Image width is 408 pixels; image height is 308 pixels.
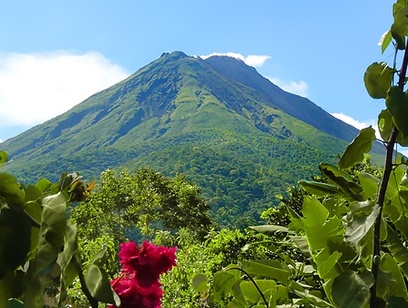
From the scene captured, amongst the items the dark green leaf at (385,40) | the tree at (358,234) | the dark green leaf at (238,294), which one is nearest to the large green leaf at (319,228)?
the tree at (358,234)

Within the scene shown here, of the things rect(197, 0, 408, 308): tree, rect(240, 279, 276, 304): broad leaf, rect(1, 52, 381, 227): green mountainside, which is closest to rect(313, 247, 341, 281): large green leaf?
rect(197, 0, 408, 308): tree

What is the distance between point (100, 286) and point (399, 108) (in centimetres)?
30

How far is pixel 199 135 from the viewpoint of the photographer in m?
84.6

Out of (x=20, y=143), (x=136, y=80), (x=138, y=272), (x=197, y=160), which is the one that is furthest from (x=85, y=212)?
(x=136, y=80)

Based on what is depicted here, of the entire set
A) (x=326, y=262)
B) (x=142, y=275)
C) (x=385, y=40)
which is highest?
(x=385, y=40)

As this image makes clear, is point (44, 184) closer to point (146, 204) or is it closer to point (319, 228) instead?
point (319, 228)

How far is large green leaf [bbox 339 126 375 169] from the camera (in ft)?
1.98

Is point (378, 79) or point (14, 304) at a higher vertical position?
point (378, 79)

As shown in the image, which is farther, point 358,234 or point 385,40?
point 385,40

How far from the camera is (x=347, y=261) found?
23.4 inches

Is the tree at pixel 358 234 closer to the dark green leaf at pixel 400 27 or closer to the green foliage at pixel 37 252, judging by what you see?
the dark green leaf at pixel 400 27

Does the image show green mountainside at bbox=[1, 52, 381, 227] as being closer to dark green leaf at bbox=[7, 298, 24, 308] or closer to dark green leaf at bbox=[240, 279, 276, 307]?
dark green leaf at bbox=[240, 279, 276, 307]

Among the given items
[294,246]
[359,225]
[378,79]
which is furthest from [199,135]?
[359,225]

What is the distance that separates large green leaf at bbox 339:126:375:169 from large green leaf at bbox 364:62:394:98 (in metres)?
0.05
